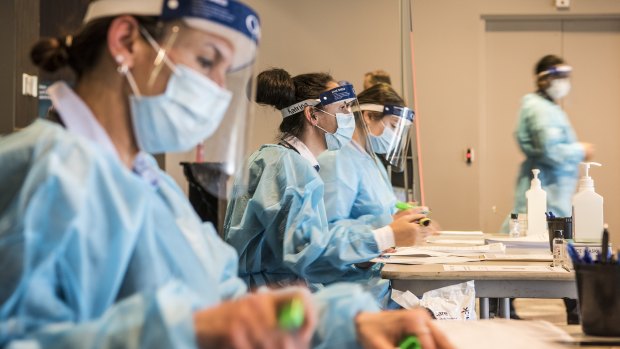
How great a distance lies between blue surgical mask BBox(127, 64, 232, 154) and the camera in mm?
975

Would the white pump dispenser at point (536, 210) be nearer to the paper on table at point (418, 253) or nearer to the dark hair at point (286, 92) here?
the paper on table at point (418, 253)

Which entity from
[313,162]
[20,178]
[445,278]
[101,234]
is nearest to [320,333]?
[101,234]

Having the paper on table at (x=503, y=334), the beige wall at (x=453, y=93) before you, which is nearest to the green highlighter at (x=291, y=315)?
the paper on table at (x=503, y=334)

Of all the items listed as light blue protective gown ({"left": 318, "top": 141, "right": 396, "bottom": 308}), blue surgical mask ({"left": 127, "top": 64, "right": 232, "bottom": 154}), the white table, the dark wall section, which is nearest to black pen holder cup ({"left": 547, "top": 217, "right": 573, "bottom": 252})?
the white table

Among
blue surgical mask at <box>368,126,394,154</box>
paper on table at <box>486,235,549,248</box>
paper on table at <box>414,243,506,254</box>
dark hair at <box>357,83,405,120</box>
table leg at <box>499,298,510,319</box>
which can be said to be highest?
dark hair at <box>357,83,405,120</box>

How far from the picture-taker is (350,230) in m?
2.09

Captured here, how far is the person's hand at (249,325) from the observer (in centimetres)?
70

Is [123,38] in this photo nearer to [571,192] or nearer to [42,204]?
[42,204]

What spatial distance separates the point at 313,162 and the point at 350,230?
0.35 m

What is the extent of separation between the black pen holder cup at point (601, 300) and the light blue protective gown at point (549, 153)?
249cm

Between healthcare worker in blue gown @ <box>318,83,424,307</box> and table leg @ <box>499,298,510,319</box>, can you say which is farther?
healthcare worker in blue gown @ <box>318,83,424,307</box>

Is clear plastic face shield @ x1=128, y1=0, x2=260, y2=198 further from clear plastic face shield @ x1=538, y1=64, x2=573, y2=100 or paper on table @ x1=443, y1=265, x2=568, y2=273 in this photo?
clear plastic face shield @ x1=538, y1=64, x2=573, y2=100

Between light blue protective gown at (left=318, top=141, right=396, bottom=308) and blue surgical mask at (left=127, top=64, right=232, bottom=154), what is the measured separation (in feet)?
4.62

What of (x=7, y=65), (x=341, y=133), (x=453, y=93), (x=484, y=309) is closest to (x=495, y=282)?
(x=484, y=309)
